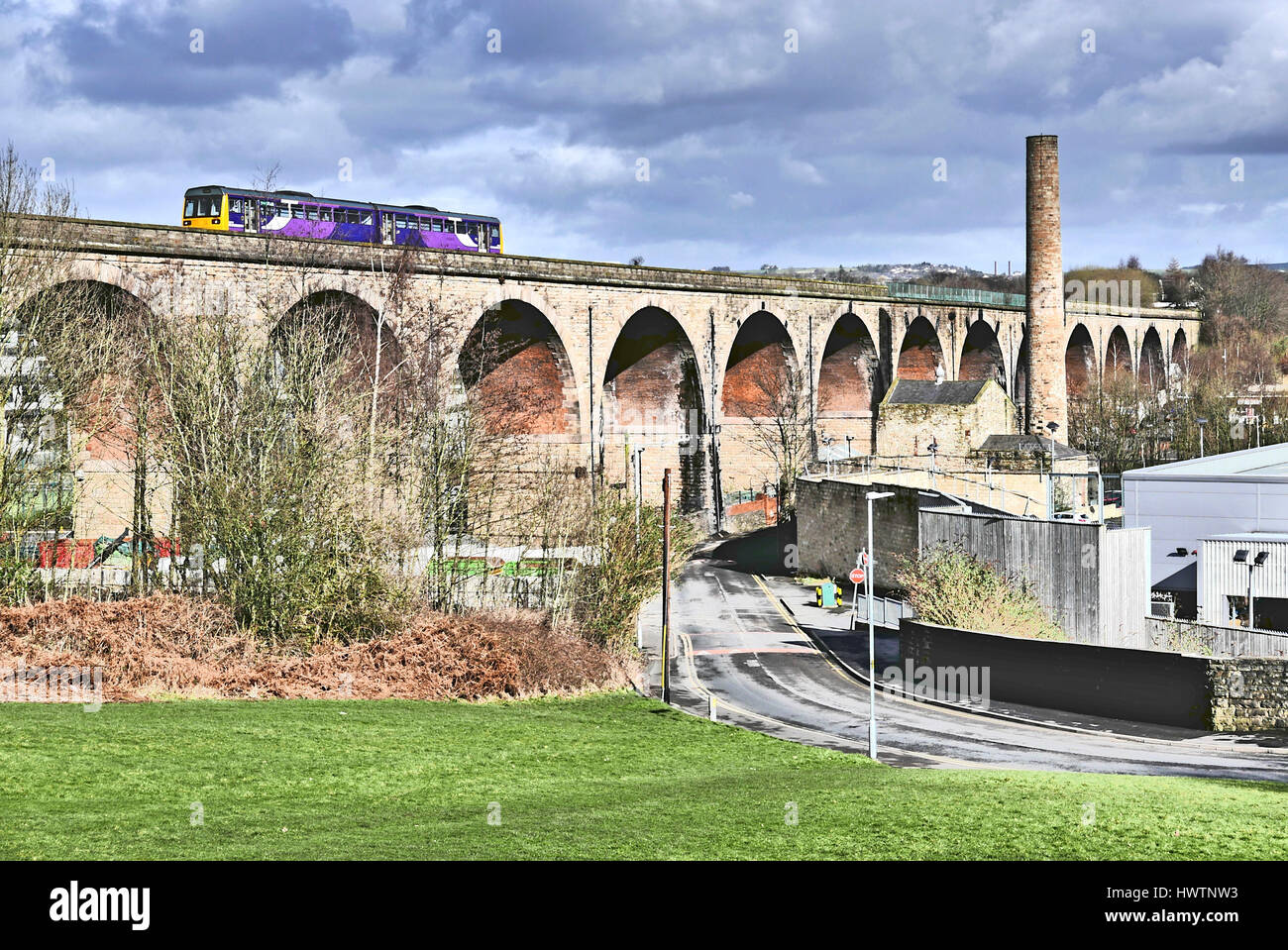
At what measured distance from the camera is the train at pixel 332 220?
42.1 meters

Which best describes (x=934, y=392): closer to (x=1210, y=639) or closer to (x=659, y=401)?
(x=659, y=401)

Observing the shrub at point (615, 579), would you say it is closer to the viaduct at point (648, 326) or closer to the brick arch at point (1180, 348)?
the viaduct at point (648, 326)

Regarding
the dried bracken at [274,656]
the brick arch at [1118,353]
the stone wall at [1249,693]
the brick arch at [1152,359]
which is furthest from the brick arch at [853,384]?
the brick arch at [1152,359]

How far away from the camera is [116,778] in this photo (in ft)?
55.8

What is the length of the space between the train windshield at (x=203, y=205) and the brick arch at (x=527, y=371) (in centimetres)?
1026

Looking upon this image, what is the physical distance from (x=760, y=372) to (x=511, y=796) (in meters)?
50.4

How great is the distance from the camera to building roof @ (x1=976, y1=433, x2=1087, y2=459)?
60594mm

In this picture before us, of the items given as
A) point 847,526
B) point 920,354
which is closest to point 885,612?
point 847,526

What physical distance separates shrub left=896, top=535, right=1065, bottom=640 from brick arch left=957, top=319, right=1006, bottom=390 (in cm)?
5762

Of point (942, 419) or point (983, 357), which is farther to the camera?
point (983, 357)

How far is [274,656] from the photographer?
26.8 meters

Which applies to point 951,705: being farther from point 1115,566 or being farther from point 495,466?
point 495,466

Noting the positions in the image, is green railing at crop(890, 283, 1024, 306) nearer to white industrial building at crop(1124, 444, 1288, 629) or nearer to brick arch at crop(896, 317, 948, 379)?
brick arch at crop(896, 317, 948, 379)

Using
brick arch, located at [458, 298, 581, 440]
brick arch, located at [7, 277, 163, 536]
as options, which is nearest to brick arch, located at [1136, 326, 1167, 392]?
brick arch, located at [458, 298, 581, 440]
